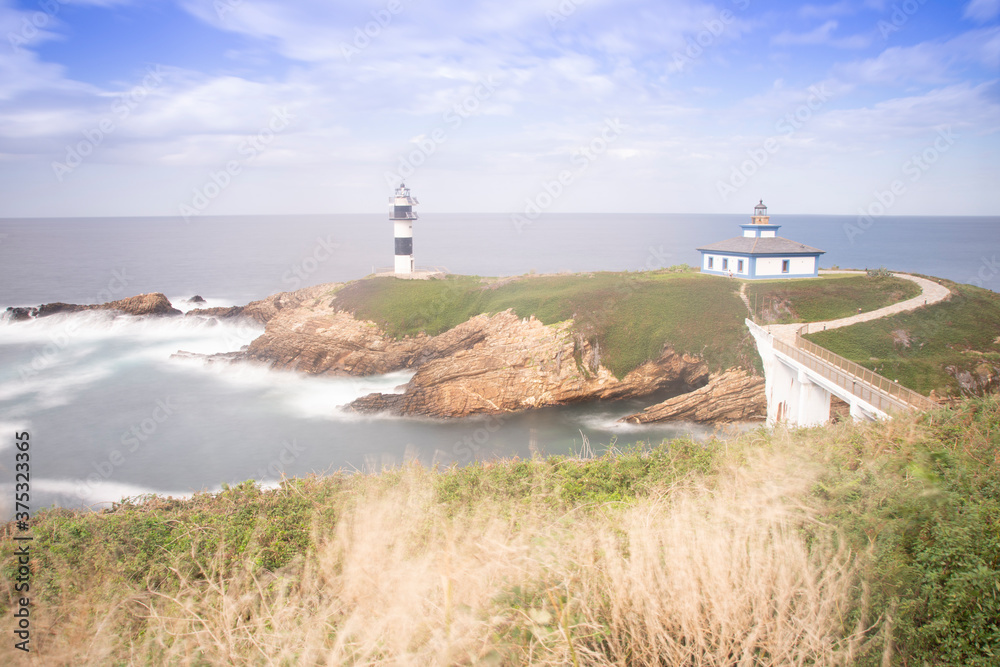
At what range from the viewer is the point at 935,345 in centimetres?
2336

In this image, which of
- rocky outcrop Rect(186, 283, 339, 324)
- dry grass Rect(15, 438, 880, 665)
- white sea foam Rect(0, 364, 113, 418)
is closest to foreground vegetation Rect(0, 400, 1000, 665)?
dry grass Rect(15, 438, 880, 665)

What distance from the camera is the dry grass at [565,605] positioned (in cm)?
361

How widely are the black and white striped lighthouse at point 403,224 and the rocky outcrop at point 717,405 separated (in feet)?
78.5

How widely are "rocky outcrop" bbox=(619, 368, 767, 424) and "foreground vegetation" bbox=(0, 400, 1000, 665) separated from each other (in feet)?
56.4

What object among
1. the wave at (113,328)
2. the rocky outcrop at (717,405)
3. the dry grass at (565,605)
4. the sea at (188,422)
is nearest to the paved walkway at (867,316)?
the rocky outcrop at (717,405)

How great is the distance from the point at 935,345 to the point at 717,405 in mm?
9207

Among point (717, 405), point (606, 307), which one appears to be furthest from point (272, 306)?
point (717, 405)

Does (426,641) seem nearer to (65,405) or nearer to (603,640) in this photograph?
(603,640)

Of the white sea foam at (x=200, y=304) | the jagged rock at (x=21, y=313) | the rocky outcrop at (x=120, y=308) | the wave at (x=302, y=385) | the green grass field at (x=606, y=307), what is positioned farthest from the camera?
the white sea foam at (x=200, y=304)

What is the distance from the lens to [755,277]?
34062mm

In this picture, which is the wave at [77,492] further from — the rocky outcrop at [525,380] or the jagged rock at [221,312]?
the jagged rock at [221,312]

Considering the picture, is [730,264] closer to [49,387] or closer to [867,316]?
[867,316]

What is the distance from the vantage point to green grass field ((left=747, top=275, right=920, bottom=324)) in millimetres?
28453

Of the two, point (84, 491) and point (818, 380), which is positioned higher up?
point (818, 380)
